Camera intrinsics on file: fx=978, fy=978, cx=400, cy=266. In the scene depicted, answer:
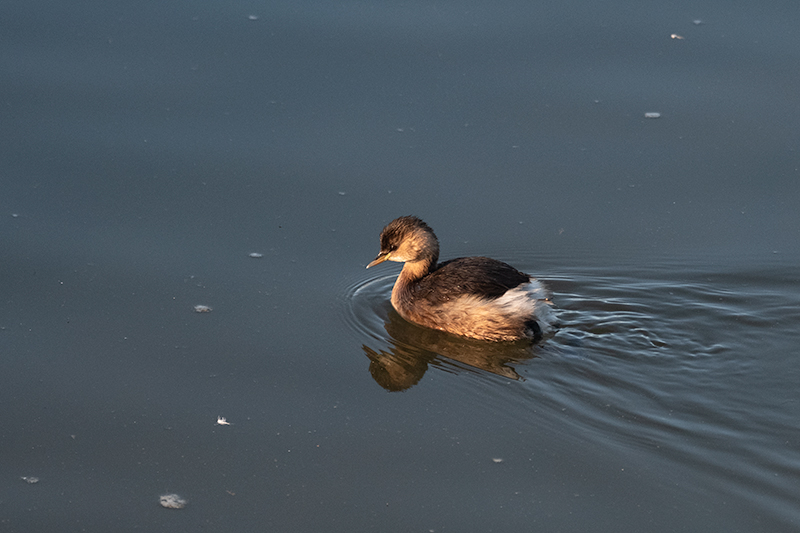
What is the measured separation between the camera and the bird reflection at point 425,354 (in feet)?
19.8

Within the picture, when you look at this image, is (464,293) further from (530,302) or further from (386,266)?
(386,266)

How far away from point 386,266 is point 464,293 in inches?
42.2

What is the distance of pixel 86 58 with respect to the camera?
8.75 m

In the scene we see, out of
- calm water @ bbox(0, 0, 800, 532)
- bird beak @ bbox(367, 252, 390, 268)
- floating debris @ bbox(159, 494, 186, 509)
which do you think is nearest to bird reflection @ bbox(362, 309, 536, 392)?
calm water @ bbox(0, 0, 800, 532)

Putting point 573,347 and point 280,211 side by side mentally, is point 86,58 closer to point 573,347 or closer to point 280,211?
point 280,211

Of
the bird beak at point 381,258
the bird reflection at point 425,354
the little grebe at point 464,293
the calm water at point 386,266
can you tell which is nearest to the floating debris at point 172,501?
the calm water at point 386,266

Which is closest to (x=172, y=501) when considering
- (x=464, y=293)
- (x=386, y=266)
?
(x=464, y=293)

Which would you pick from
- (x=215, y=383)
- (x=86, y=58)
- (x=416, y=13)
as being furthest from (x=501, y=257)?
(x=86, y=58)

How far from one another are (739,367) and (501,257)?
1.90 m

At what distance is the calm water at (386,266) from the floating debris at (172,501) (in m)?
0.04

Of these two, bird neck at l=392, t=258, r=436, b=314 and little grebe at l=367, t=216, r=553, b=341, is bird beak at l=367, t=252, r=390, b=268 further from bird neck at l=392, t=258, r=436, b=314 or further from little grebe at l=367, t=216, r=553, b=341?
bird neck at l=392, t=258, r=436, b=314

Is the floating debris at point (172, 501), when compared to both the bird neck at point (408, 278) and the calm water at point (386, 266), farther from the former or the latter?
the bird neck at point (408, 278)

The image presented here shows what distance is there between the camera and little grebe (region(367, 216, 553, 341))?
6512 mm

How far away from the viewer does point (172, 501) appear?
4773 millimetres
